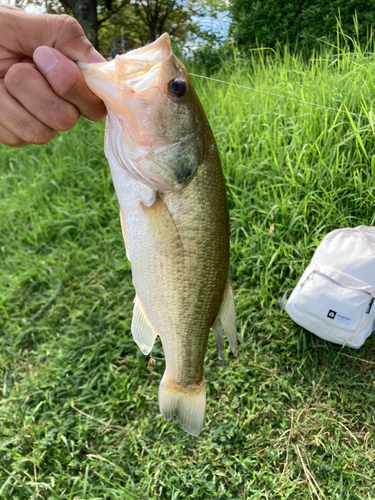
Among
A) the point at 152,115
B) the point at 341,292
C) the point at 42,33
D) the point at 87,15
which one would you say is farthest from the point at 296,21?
the point at 152,115

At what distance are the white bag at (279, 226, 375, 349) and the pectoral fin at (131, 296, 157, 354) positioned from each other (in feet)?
4.55

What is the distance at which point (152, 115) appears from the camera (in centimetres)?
115

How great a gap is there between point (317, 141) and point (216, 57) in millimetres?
3896

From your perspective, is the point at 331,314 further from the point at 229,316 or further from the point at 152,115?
the point at 152,115

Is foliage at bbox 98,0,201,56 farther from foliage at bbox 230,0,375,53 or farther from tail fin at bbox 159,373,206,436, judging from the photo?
tail fin at bbox 159,373,206,436

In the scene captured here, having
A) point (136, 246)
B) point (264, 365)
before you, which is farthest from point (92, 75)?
point (264, 365)

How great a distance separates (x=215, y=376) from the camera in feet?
8.30

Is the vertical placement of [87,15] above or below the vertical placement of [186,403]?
above

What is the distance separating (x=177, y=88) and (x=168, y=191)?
33 centimetres

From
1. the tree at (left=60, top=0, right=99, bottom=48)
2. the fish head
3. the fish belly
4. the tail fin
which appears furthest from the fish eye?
the tree at (left=60, top=0, right=99, bottom=48)

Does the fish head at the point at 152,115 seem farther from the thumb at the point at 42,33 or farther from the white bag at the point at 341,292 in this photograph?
the white bag at the point at 341,292

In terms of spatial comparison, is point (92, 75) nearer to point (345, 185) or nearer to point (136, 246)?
point (136, 246)

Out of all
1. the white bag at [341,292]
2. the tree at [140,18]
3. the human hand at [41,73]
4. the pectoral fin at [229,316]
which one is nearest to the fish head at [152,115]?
the human hand at [41,73]

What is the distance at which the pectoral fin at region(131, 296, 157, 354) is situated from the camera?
4.58 ft
